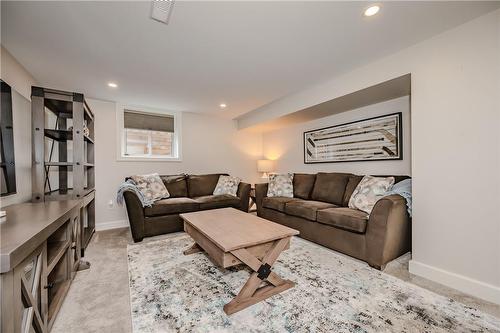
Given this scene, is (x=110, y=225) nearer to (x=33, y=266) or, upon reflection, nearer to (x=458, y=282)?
(x=33, y=266)

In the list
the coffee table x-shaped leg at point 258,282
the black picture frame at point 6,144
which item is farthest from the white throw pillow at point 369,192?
the black picture frame at point 6,144

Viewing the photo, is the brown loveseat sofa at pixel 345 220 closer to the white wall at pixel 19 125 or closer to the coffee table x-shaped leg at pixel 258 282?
the coffee table x-shaped leg at pixel 258 282

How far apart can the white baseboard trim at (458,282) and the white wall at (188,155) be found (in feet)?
12.2

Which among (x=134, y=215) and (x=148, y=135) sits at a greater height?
(x=148, y=135)

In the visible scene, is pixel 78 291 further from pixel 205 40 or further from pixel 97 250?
pixel 205 40

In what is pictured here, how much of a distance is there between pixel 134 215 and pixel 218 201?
1281mm

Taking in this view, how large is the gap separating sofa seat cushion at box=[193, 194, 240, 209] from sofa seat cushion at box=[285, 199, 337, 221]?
105 cm

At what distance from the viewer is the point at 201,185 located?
165 inches

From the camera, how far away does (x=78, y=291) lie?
1772 millimetres

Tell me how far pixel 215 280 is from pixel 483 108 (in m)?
2.62

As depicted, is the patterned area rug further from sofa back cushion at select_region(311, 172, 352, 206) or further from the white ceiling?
the white ceiling

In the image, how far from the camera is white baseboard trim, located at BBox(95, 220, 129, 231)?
143 inches

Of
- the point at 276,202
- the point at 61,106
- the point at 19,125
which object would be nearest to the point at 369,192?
the point at 276,202

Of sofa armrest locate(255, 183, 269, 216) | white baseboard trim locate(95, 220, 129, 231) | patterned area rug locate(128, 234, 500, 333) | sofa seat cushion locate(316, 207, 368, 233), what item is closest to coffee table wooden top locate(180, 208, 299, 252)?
patterned area rug locate(128, 234, 500, 333)
